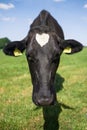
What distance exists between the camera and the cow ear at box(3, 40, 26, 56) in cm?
1062

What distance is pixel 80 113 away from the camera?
46.1 ft

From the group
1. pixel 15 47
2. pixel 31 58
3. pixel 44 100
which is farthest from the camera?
Answer: pixel 15 47

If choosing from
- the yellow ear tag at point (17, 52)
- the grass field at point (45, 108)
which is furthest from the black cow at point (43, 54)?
the grass field at point (45, 108)

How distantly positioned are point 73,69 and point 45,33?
53.7ft

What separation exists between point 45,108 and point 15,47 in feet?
14.5

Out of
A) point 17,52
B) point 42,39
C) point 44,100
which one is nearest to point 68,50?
point 42,39

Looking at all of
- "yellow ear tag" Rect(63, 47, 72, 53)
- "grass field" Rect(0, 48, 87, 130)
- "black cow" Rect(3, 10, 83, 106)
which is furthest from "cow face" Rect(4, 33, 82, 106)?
"grass field" Rect(0, 48, 87, 130)

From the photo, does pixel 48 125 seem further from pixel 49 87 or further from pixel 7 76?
pixel 7 76

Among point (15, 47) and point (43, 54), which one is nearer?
point (43, 54)

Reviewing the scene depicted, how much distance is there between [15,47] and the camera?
35.3 ft

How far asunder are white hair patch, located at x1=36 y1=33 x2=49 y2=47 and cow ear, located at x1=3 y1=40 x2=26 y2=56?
65 centimetres

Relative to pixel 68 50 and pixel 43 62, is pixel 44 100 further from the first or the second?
pixel 68 50

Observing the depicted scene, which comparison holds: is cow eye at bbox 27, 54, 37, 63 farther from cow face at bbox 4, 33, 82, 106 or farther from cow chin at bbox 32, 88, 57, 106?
cow chin at bbox 32, 88, 57, 106

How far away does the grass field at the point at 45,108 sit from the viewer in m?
12.6
